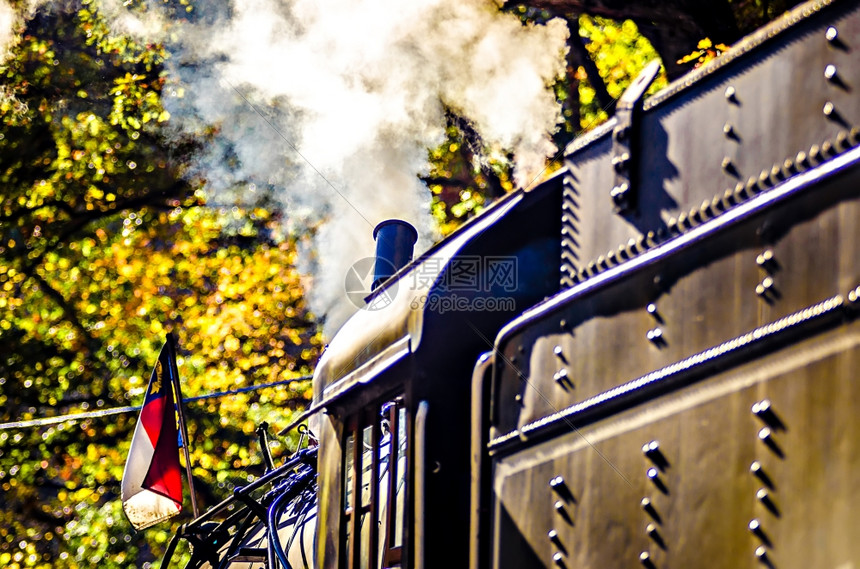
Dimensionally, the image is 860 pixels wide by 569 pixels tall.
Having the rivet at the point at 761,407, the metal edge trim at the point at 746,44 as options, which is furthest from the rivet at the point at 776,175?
the rivet at the point at 761,407

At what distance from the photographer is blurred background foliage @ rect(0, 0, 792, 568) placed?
12.8m

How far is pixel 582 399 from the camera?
2.61 m

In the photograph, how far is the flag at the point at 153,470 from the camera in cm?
631

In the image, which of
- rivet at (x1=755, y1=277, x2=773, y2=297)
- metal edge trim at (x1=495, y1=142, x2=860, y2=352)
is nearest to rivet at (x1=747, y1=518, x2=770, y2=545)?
rivet at (x1=755, y1=277, x2=773, y2=297)

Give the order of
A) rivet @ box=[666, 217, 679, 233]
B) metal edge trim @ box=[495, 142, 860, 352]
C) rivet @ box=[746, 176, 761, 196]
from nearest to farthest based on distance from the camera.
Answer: metal edge trim @ box=[495, 142, 860, 352] → rivet @ box=[746, 176, 761, 196] → rivet @ box=[666, 217, 679, 233]

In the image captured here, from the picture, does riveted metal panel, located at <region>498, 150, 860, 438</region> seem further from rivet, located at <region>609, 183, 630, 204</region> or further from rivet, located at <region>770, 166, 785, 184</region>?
rivet, located at <region>609, 183, 630, 204</region>

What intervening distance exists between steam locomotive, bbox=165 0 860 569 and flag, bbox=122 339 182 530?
299cm

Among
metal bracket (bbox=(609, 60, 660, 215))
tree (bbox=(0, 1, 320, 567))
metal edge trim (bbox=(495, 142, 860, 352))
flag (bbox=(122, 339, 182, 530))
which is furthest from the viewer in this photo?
tree (bbox=(0, 1, 320, 567))

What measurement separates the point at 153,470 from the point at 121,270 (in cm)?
900

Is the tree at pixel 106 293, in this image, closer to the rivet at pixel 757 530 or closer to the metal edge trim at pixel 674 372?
the metal edge trim at pixel 674 372

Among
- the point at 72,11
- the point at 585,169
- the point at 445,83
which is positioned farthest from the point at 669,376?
the point at 72,11

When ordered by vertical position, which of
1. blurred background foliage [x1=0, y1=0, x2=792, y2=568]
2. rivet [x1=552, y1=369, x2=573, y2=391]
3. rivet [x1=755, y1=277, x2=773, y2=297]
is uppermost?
blurred background foliage [x1=0, y1=0, x2=792, y2=568]

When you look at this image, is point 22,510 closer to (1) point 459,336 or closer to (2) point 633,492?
(1) point 459,336

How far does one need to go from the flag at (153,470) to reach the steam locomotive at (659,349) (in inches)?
118
